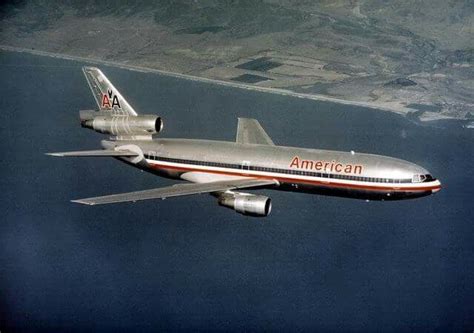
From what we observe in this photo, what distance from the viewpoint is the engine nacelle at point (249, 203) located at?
34688mm

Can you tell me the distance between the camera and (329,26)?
68000 millimetres

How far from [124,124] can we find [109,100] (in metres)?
2.18

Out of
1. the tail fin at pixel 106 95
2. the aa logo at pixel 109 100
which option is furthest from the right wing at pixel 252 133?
the aa logo at pixel 109 100

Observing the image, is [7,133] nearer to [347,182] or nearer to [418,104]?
[347,182]

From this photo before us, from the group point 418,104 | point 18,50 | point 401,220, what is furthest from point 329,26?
point 18,50

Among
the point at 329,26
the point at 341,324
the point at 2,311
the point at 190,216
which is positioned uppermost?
the point at 329,26

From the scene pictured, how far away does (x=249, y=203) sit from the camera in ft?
114

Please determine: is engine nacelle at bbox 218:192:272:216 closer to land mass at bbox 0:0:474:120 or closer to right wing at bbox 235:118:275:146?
right wing at bbox 235:118:275:146

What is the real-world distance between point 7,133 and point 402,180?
35029 mm

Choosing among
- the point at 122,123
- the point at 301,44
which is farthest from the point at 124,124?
the point at 301,44

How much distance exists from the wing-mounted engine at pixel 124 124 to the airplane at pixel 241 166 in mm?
68

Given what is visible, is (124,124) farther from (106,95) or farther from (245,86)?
(245,86)

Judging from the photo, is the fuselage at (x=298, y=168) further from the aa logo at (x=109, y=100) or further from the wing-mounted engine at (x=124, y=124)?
the aa logo at (x=109, y=100)

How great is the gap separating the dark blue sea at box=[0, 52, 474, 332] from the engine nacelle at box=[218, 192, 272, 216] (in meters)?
8.12
